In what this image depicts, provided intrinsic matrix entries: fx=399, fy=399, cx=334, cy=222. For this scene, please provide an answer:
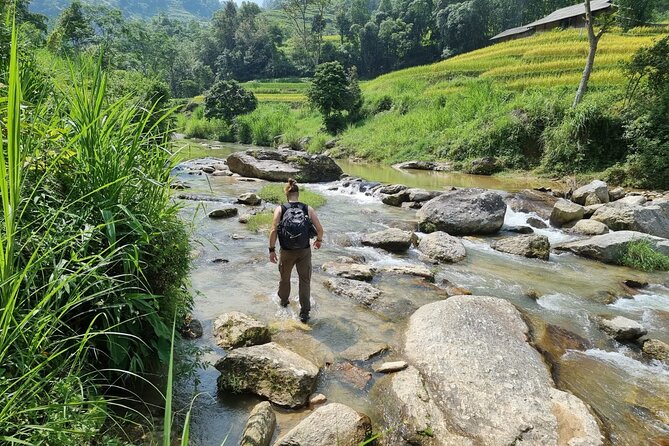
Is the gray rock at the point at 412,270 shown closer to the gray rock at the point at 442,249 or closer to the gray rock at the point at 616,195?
the gray rock at the point at 442,249

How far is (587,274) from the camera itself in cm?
888

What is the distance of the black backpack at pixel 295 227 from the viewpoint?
5848 millimetres

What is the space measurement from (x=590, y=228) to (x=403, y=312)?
26.0 ft

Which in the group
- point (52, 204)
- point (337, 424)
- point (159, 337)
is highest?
point (52, 204)

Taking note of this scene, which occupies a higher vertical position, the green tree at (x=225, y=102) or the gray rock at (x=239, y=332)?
the green tree at (x=225, y=102)

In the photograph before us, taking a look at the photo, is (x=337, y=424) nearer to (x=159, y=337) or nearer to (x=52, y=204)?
(x=159, y=337)

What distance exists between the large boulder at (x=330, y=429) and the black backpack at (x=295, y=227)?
2584 mm

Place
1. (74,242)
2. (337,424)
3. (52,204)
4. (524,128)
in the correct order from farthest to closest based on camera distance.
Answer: (524,128), (337,424), (52,204), (74,242)

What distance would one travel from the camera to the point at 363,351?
5.36 metres

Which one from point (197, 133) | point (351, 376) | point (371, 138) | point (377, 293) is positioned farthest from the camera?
point (197, 133)

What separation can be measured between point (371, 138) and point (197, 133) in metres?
22.4

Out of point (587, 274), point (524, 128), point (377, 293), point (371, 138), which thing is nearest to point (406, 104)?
point (371, 138)

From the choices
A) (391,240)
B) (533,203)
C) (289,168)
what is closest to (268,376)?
(391,240)

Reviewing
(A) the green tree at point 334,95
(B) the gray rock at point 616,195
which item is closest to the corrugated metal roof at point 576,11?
(A) the green tree at point 334,95
